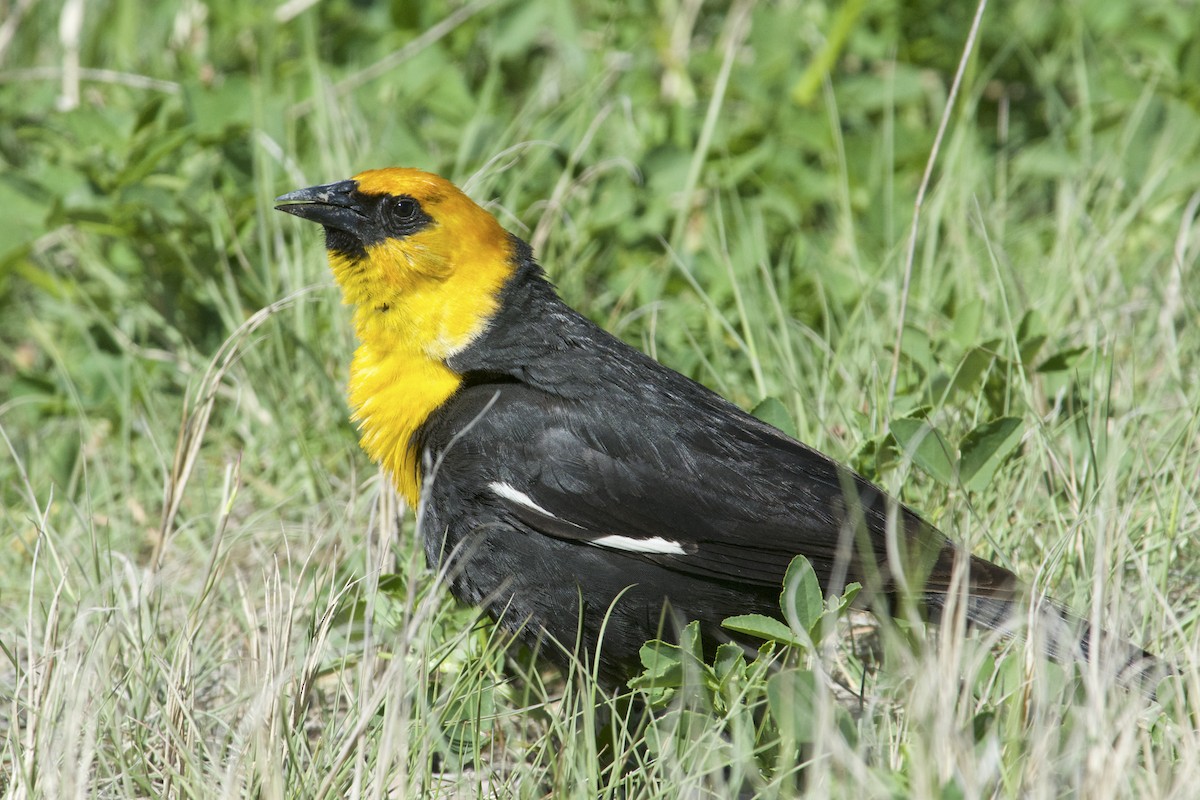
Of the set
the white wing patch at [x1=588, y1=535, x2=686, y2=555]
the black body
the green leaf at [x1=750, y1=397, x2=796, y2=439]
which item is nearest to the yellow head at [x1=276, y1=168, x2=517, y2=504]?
the black body

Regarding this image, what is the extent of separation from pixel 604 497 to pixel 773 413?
615mm

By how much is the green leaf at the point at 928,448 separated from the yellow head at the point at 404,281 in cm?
108

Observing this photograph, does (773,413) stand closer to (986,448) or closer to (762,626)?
(986,448)

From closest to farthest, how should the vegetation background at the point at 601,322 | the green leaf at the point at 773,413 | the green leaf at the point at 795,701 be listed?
the green leaf at the point at 795,701 → the vegetation background at the point at 601,322 → the green leaf at the point at 773,413

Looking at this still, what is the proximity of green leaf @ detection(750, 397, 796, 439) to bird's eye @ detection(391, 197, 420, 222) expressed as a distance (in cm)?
103

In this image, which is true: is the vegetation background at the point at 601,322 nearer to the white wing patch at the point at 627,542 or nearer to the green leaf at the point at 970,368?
the green leaf at the point at 970,368

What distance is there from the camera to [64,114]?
4188 mm

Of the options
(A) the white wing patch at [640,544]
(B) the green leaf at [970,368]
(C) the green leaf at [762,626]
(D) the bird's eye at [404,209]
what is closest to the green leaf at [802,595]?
(C) the green leaf at [762,626]

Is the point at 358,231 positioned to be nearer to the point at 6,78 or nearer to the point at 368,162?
the point at 368,162

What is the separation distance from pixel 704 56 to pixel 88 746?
146 inches

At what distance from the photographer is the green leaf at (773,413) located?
3.26 m

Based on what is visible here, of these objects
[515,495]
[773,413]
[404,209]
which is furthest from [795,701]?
[404,209]

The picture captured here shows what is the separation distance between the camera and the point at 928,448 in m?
2.97

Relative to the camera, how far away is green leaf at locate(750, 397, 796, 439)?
3.26m
